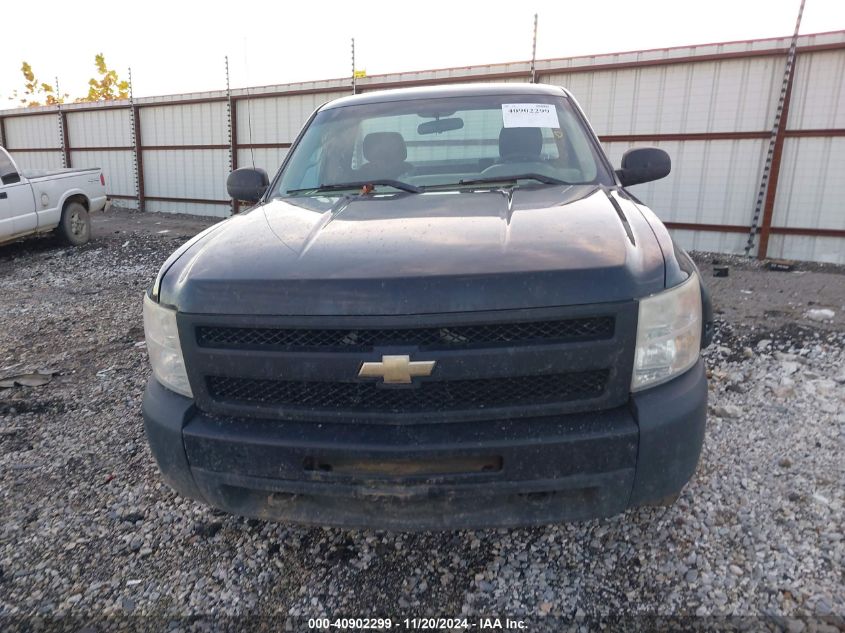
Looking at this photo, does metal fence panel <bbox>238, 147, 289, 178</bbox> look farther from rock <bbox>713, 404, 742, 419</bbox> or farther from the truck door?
rock <bbox>713, 404, 742, 419</bbox>

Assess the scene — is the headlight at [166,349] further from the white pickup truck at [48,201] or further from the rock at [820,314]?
the white pickup truck at [48,201]

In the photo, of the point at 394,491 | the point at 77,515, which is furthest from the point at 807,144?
the point at 77,515

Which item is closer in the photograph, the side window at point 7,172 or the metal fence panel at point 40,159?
the side window at point 7,172

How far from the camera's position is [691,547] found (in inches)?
91.4

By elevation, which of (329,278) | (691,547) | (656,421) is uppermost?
(329,278)

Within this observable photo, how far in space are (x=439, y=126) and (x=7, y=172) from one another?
8.43 meters

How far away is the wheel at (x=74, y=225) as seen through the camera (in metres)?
9.97

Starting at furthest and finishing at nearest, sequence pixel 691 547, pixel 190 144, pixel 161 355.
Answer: pixel 190 144 < pixel 691 547 < pixel 161 355

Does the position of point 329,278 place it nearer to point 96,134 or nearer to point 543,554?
point 543,554

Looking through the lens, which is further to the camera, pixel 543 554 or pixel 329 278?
pixel 543 554

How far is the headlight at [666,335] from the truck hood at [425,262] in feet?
0.21

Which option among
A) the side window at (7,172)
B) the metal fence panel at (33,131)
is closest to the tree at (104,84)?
the metal fence panel at (33,131)

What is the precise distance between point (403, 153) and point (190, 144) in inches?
552

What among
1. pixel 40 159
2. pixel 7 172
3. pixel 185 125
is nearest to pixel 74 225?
pixel 7 172
